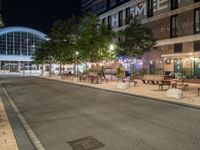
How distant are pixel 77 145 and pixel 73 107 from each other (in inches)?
228

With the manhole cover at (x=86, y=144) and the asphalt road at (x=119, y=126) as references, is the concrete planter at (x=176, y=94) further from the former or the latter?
the manhole cover at (x=86, y=144)

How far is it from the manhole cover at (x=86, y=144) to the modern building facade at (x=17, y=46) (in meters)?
88.9

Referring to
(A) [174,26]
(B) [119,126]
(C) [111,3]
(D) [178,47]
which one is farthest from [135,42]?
(C) [111,3]

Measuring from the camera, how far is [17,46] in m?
96.6

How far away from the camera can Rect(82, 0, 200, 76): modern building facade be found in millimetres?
33062

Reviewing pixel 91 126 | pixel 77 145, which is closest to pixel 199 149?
pixel 77 145

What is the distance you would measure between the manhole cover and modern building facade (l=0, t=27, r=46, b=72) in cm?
8895

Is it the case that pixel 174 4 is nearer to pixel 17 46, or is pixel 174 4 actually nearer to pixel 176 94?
pixel 176 94

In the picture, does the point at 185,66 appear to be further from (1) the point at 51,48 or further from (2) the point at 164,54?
(1) the point at 51,48

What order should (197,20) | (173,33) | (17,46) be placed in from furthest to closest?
(17,46) → (173,33) → (197,20)

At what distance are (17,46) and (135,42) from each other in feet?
244

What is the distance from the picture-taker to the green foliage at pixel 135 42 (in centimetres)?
3072

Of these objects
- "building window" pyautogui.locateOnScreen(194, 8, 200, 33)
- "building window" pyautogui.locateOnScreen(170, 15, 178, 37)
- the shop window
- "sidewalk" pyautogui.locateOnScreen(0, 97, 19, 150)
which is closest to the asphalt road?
"sidewalk" pyautogui.locateOnScreen(0, 97, 19, 150)

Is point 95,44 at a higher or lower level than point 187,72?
higher
